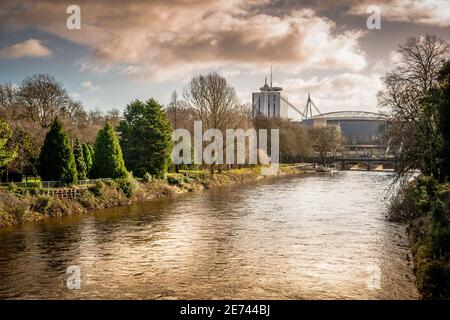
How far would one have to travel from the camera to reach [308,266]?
56.8 ft

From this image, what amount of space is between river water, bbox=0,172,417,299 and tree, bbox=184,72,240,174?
28.7 meters

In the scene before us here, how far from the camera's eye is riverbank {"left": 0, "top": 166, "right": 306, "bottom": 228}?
26266 mm

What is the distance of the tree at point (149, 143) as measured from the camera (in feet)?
145

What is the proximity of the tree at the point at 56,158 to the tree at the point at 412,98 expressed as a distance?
23.7 meters

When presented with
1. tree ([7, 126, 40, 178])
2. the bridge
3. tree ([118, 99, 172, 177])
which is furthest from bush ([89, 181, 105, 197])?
the bridge

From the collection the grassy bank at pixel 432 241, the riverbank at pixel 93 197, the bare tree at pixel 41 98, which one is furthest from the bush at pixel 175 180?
the grassy bank at pixel 432 241

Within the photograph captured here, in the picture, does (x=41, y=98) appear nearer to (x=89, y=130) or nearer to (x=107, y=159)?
(x=89, y=130)

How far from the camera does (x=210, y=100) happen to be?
59594 mm

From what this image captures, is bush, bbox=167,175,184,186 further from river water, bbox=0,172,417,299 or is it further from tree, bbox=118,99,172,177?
river water, bbox=0,172,417,299

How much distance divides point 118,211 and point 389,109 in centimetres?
2116

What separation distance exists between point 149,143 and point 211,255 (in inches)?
1105

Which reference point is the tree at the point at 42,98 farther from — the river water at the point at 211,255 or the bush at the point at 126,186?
the river water at the point at 211,255
